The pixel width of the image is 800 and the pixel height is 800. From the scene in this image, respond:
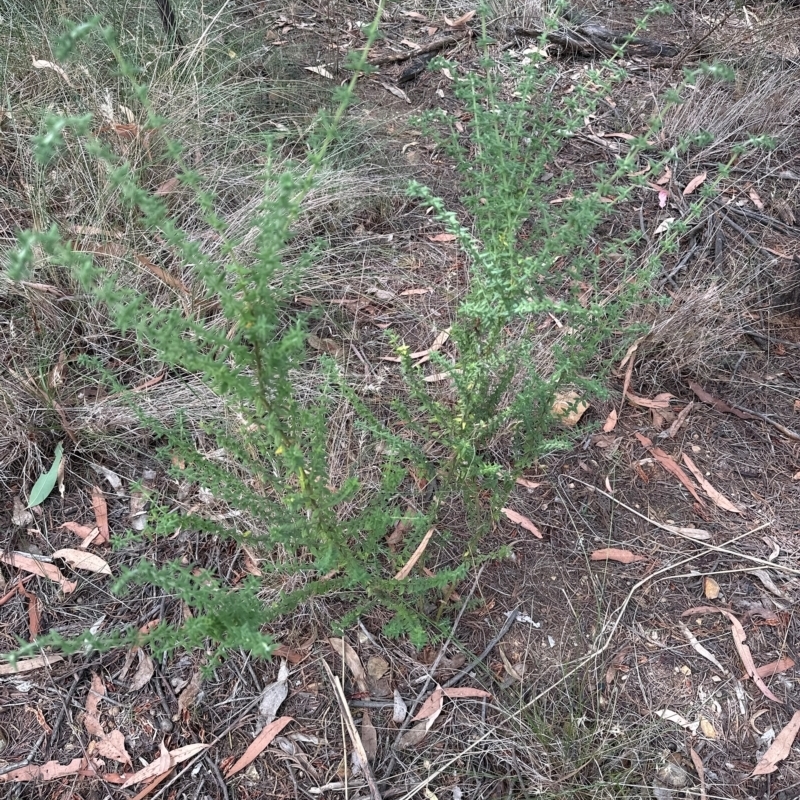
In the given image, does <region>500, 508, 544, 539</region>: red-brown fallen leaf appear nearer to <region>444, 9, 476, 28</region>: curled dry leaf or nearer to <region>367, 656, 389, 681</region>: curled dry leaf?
<region>367, 656, 389, 681</region>: curled dry leaf

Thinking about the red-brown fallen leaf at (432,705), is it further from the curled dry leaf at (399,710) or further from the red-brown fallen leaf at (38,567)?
the red-brown fallen leaf at (38,567)

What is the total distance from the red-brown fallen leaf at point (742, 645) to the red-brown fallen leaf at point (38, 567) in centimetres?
170

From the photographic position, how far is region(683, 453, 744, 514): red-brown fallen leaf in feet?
6.68

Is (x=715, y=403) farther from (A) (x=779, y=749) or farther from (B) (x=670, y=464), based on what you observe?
(A) (x=779, y=749)

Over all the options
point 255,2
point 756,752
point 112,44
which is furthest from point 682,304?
point 255,2

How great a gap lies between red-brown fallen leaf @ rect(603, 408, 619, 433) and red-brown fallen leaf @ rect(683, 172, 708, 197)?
1.26 metres

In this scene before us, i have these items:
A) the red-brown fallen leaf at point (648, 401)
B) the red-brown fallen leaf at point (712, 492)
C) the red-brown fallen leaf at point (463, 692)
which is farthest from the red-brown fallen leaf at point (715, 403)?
the red-brown fallen leaf at point (463, 692)

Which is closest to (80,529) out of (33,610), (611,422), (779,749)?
(33,610)

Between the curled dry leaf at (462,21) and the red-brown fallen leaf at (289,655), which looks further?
the curled dry leaf at (462,21)

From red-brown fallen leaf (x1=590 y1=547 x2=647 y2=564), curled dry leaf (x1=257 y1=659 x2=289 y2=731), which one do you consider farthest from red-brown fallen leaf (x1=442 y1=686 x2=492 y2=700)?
red-brown fallen leaf (x1=590 y1=547 x2=647 y2=564)

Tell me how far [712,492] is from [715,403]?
35cm

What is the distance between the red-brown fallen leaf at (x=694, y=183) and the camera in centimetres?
289

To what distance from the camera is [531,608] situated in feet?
5.93

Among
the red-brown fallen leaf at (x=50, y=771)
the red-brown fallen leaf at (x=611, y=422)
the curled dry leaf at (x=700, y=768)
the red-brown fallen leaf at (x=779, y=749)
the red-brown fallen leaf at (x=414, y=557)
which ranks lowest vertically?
the red-brown fallen leaf at (x=50, y=771)
